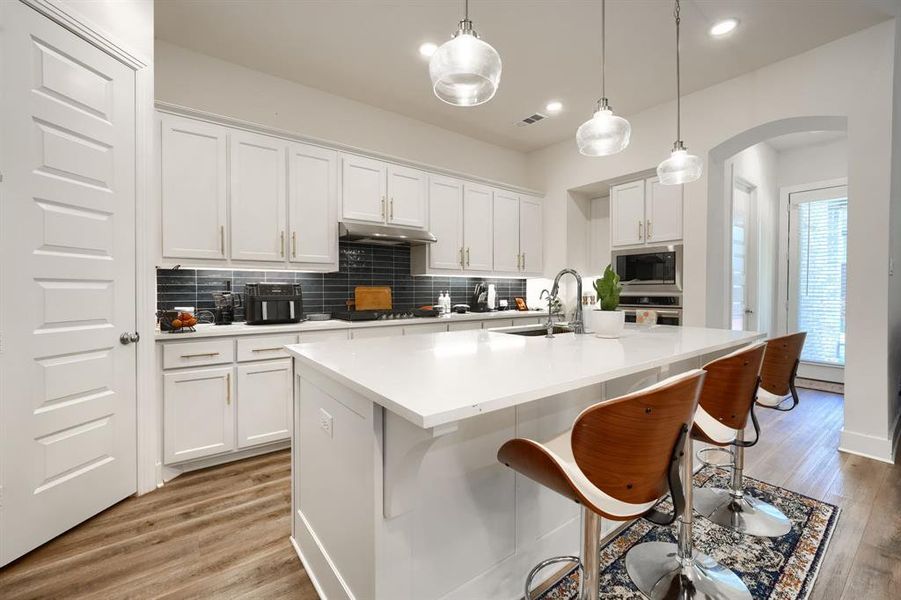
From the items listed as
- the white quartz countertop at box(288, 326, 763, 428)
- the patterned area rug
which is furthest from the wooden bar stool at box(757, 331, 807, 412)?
the patterned area rug

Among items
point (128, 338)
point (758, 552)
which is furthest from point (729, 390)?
point (128, 338)

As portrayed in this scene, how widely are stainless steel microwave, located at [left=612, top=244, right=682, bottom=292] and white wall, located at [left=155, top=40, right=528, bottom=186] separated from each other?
77.1 inches

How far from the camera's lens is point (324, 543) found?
155 cm

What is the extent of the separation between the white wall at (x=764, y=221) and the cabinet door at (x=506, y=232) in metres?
2.60

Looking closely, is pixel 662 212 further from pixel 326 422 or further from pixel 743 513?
pixel 326 422

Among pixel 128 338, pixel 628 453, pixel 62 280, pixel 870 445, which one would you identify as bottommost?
pixel 870 445

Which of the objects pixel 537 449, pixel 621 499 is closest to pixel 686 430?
pixel 621 499

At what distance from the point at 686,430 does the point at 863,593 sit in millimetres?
1322

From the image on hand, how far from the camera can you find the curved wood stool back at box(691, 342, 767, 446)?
5.17 feet

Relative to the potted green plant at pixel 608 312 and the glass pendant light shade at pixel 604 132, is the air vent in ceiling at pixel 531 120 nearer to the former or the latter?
the glass pendant light shade at pixel 604 132

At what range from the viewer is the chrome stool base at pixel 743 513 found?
6.48 ft

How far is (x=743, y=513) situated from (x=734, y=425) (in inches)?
30.7

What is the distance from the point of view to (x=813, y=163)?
17.1 feet

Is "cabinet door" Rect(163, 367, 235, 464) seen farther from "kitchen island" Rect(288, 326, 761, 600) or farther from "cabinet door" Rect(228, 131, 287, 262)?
"kitchen island" Rect(288, 326, 761, 600)
